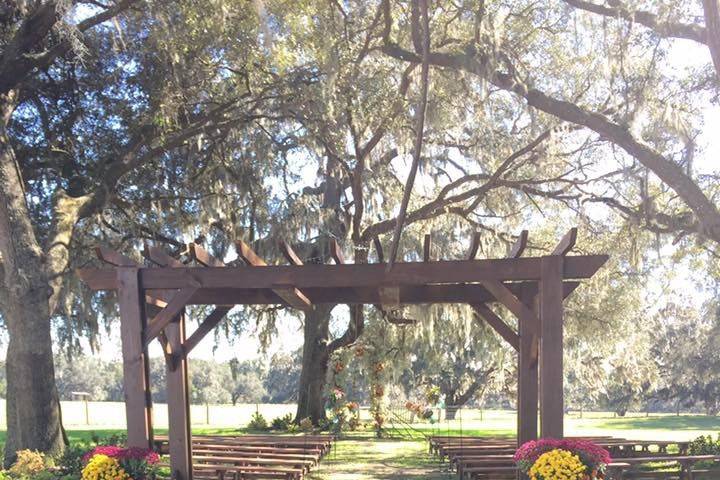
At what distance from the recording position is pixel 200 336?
7391 mm

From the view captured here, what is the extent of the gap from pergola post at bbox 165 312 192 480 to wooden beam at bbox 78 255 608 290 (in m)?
0.64

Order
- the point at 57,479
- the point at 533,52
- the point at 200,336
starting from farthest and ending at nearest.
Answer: the point at 533,52 → the point at 57,479 → the point at 200,336

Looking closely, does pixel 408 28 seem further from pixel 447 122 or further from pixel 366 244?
pixel 366 244

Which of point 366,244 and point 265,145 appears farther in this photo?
point 366,244

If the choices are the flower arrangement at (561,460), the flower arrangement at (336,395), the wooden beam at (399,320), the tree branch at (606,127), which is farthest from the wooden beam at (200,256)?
the wooden beam at (399,320)

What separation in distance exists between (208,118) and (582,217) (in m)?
7.38

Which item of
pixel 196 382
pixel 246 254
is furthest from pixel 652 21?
pixel 196 382

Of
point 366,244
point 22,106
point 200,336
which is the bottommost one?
point 200,336

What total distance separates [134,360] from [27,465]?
3.16m

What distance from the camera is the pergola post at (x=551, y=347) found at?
246 inches

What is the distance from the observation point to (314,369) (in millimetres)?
16812

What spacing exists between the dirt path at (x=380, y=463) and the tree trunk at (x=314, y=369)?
2396 millimetres

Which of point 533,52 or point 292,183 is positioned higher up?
point 533,52

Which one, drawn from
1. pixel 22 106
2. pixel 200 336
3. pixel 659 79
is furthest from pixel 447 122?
pixel 22 106
